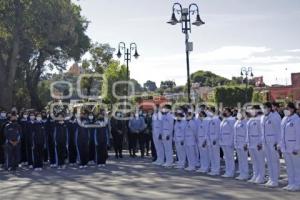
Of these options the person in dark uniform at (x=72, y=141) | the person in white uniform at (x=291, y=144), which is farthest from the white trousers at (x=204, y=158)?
the person in dark uniform at (x=72, y=141)

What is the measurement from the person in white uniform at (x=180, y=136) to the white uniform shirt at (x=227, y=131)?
8.64ft

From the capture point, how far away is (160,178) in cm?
1559

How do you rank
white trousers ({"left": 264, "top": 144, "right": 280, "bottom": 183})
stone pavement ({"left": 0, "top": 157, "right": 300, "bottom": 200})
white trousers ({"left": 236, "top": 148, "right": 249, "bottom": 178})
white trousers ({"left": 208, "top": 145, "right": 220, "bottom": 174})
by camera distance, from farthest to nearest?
1. white trousers ({"left": 208, "top": 145, "right": 220, "bottom": 174})
2. white trousers ({"left": 236, "top": 148, "right": 249, "bottom": 178})
3. white trousers ({"left": 264, "top": 144, "right": 280, "bottom": 183})
4. stone pavement ({"left": 0, "top": 157, "right": 300, "bottom": 200})

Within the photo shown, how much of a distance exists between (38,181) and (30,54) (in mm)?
31467

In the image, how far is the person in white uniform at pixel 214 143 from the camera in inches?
651

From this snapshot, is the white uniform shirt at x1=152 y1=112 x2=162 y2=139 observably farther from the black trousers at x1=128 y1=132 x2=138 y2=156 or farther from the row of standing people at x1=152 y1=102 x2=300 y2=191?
the black trousers at x1=128 y1=132 x2=138 y2=156

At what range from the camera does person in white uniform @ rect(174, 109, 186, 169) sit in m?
18.6

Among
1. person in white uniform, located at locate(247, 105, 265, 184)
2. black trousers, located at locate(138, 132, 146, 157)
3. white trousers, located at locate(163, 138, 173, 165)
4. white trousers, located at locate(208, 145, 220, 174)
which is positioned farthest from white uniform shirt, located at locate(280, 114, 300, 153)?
black trousers, located at locate(138, 132, 146, 157)

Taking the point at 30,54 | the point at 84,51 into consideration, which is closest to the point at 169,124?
the point at 30,54

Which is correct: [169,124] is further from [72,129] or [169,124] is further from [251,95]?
[251,95]

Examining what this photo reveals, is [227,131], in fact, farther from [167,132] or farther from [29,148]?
[29,148]

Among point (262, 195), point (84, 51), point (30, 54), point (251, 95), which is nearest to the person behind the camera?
point (262, 195)

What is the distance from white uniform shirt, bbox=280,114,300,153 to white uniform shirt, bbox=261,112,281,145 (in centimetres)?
63

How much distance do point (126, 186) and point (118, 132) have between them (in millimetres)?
9894
